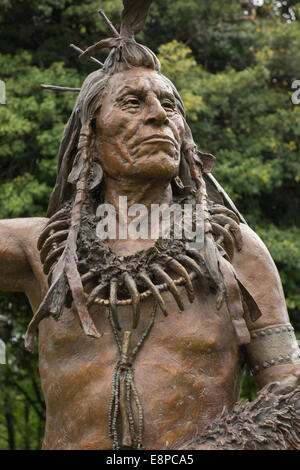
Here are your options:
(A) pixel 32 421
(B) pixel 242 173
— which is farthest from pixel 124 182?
(A) pixel 32 421

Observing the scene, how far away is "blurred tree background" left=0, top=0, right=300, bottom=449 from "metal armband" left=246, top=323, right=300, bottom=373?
5601mm

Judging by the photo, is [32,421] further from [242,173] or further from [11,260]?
[11,260]

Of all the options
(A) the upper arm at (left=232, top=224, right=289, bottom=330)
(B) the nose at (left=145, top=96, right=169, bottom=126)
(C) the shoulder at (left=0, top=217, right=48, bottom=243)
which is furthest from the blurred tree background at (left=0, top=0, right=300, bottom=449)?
(B) the nose at (left=145, top=96, right=169, bottom=126)

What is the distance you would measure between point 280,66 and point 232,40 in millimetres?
944

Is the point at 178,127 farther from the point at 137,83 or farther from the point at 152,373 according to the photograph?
the point at 152,373

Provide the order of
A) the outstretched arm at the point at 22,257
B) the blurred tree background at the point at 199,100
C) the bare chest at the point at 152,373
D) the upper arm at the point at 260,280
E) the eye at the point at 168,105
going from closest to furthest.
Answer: the bare chest at the point at 152,373, the upper arm at the point at 260,280, the eye at the point at 168,105, the outstretched arm at the point at 22,257, the blurred tree background at the point at 199,100

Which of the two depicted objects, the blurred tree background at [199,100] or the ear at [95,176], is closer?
the ear at [95,176]

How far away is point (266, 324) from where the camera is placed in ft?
13.0

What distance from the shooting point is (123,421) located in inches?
143

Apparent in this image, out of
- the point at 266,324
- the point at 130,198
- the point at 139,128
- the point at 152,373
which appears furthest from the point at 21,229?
the point at 266,324

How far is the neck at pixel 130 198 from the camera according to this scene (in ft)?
13.2

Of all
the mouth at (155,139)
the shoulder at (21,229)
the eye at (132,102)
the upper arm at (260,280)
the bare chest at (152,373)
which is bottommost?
the bare chest at (152,373)

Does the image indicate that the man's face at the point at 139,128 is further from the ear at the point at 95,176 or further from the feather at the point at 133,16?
the feather at the point at 133,16

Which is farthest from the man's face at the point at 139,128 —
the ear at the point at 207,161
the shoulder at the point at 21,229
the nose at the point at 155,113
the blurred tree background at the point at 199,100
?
the blurred tree background at the point at 199,100
